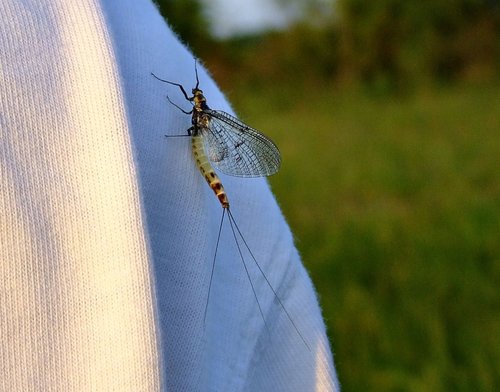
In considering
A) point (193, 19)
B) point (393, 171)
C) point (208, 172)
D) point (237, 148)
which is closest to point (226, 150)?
point (237, 148)

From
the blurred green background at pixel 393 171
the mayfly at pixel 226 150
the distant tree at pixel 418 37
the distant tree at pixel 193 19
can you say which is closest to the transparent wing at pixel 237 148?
the mayfly at pixel 226 150

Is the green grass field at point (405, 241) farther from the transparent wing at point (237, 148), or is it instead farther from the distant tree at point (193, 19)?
the distant tree at point (193, 19)

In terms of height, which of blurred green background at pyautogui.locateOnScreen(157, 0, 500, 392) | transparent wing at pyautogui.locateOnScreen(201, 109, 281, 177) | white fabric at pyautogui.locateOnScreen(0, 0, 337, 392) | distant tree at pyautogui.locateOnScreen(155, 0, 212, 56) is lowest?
white fabric at pyautogui.locateOnScreen(0, 0, 337, 392)

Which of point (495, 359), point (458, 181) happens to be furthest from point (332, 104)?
point (495, 359)

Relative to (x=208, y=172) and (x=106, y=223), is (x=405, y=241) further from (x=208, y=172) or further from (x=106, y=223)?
(x=106, y=223)

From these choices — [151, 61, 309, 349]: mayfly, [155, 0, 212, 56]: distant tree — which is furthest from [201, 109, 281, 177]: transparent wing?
[155, 0, 212, 56]: distant tree

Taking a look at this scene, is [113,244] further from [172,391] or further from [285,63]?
[285,63]

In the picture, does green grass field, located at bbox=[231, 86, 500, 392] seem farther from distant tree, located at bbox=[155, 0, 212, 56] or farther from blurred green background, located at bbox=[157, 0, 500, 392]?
distant tree, located at bbox=[155, 0, 212, 56]
